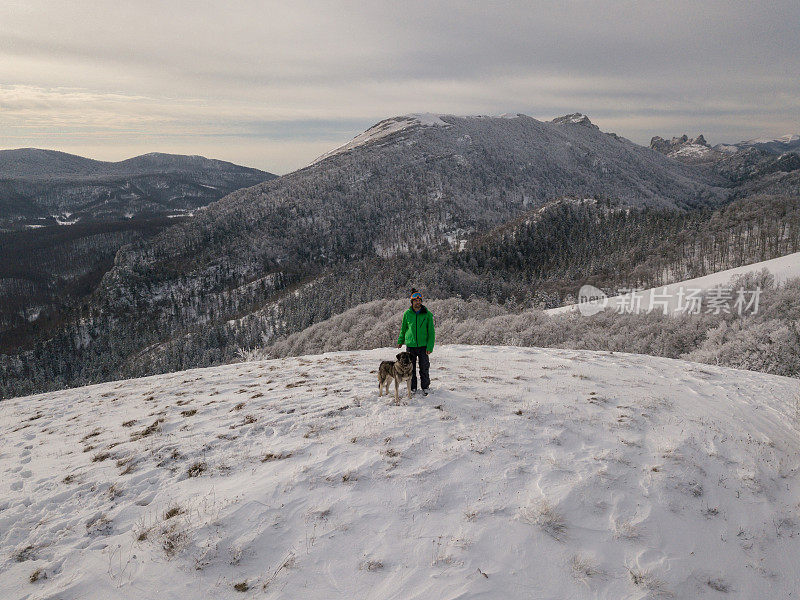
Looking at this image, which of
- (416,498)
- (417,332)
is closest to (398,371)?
(417,332)

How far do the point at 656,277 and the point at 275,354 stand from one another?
336ft

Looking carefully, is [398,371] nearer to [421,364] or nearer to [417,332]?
[421,364]

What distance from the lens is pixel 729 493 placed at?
6344mm

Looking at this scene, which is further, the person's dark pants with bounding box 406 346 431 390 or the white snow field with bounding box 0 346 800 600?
the person's dark pants with bounding box 406 346 431 390

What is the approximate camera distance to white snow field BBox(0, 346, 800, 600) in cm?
464

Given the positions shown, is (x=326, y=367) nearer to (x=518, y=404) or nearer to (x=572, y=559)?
(x=518, y=404)

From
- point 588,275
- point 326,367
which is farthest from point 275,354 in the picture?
point 588,275

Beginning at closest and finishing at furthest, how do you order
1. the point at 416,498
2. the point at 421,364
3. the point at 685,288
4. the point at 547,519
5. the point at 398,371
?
the point at 547,519, the point at 416,498, the point at 398,371, the point at 421,364, the point at 685,288

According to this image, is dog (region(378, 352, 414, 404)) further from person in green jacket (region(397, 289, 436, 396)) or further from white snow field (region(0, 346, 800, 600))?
white snow field (region(0, 346, 800, 600))

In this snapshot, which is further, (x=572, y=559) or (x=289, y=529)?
(x=289, y=529)

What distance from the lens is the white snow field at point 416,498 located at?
4.64 m

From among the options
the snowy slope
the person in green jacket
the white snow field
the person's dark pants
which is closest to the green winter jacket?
the person in green jacket

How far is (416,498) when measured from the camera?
19.1ft

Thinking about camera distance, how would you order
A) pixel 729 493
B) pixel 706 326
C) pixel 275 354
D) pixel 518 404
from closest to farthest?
pixel 729 493, pixel 518 404, pixel 706 326, pixel 275 354
